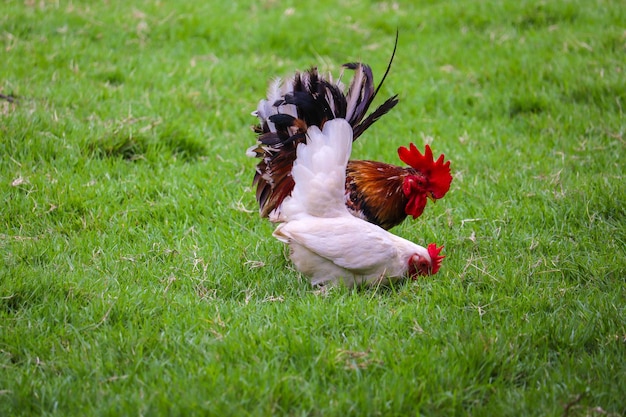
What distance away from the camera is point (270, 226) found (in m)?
5.18

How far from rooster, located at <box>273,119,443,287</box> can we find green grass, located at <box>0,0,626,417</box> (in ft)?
0.48

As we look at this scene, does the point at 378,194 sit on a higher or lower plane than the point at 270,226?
higher

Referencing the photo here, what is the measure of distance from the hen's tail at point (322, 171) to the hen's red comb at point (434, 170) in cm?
45

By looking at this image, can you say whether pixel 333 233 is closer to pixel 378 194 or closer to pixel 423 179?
pixel 378 194

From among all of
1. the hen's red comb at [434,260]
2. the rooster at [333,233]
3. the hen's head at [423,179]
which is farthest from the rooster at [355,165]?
the hen's red comb at [434,260]

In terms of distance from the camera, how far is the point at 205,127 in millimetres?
6523

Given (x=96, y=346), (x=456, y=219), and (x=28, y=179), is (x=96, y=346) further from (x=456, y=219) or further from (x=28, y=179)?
(x=456, y=219)

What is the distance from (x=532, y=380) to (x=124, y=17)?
6.68 metres

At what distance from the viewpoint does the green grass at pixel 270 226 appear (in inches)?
131

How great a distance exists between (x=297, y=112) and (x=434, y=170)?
0.92 meters

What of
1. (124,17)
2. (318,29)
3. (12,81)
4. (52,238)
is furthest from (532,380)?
(124,17)

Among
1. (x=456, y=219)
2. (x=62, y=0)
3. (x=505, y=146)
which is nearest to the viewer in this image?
(x=456, y=219)

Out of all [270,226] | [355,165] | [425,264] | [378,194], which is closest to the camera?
[425,264]

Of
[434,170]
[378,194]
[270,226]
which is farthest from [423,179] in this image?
[270,226]
